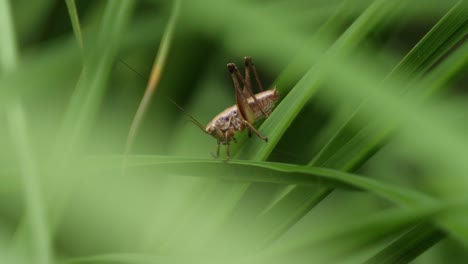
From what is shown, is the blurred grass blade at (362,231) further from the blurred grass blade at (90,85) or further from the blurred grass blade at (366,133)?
the blurred grass blade at (90,85)

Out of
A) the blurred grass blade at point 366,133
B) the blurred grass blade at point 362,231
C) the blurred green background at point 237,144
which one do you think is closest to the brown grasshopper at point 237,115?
the blurred green background at point 237,144

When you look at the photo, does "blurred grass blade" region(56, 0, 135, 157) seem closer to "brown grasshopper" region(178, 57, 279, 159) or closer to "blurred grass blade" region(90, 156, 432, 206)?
"blurred grass blade" region(90, 156, 432, 206)

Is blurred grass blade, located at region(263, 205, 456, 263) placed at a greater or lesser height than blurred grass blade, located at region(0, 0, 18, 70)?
lesser

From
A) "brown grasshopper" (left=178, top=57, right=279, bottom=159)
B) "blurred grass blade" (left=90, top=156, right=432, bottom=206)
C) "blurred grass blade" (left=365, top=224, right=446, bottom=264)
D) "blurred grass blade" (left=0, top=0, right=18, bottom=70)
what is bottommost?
"blurred grass blade" (left=365, top=224, right=446, bottom=264)

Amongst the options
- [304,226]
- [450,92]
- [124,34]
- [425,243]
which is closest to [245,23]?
[124,34]

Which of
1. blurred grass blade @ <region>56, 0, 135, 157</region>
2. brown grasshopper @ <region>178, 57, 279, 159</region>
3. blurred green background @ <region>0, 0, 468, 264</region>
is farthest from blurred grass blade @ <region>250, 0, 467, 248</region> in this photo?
brown grasshopper @ <region>178, 57, 279, 159</region>

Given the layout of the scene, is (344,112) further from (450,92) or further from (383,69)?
(450,92)

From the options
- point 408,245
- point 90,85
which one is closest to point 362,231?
point 408,245
